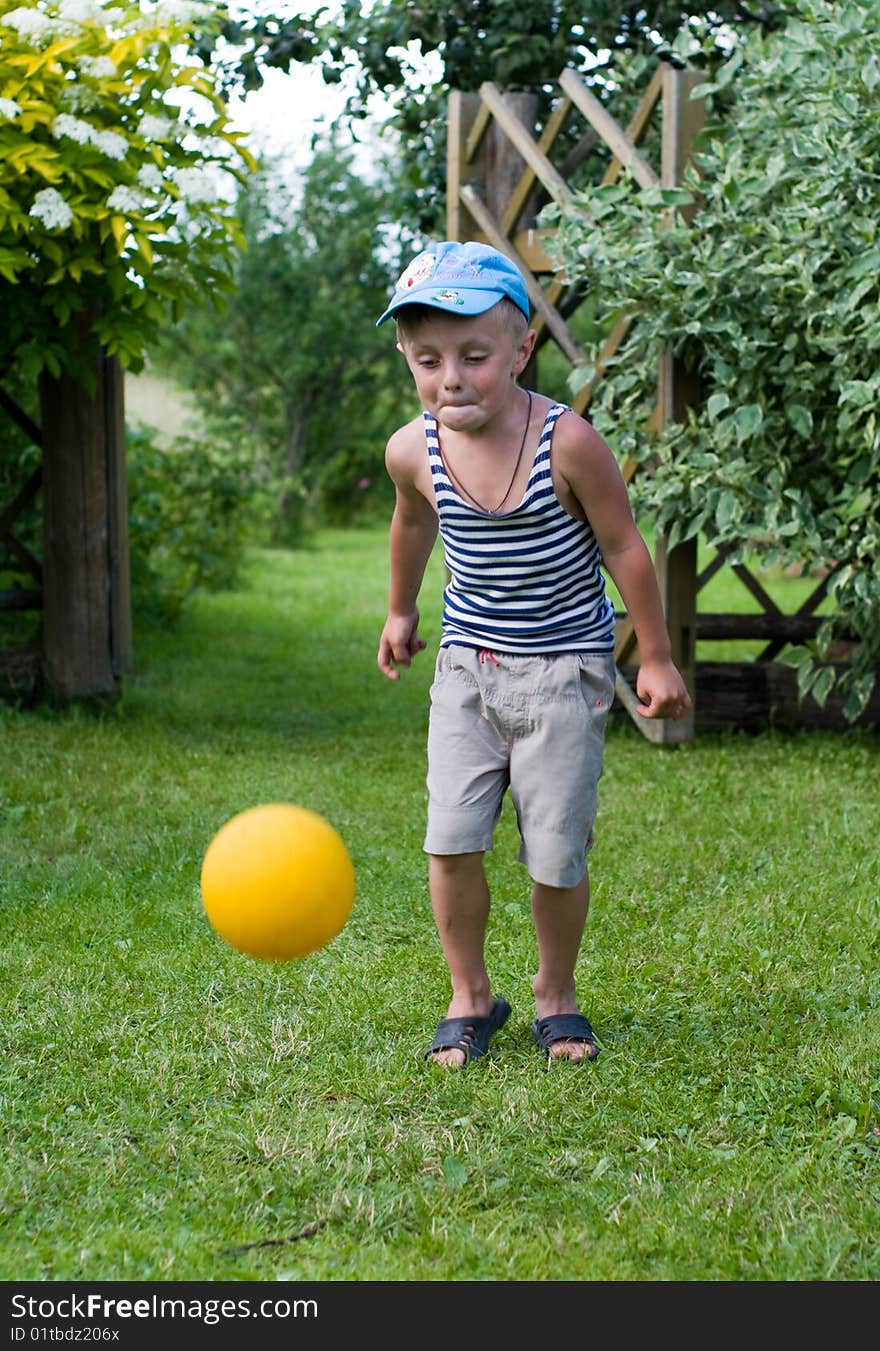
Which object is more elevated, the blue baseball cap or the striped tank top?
the blue baseball cap

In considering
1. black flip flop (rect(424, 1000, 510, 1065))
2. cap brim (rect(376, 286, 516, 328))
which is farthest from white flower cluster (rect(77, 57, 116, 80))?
black flip flop (rect(424, 1000, 510, 1065))

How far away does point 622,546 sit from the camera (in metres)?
2.87

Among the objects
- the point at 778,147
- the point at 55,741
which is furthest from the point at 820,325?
the point at 55,741

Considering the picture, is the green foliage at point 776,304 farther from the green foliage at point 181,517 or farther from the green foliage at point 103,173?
the green foliage at point 181,517

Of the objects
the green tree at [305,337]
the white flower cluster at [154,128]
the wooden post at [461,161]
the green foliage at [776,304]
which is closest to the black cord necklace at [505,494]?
the green foliage at [776,304]

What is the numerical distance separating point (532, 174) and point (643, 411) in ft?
3.65

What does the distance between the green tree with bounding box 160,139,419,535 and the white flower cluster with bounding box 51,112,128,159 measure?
436 inches

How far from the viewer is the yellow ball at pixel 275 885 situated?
271 cm

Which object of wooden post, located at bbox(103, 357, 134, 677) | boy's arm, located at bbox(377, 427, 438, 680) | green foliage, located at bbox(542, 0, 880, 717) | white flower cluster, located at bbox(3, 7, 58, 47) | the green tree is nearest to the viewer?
boy's arm, located at bbox(377, 427, 438, 680)

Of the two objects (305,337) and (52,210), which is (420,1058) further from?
(305,337)

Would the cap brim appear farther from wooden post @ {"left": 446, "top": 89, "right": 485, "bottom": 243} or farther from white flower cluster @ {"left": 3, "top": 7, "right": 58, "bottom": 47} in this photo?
wooden post @ {"left": 446, "top": 89, "right": 485, "bottom": 243}

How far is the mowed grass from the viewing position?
2.28 m

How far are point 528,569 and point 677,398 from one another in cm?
301
